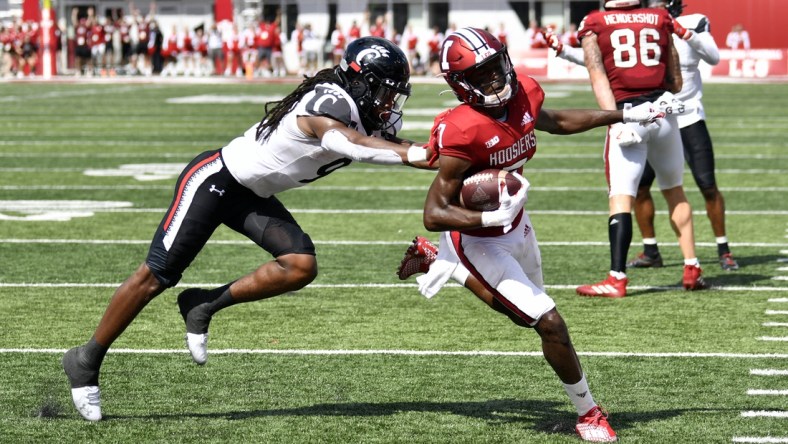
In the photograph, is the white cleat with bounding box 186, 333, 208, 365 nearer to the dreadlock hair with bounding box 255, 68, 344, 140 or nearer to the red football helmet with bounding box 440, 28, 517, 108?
the dreadlock hair with bounding box 255, 68, 344, 140

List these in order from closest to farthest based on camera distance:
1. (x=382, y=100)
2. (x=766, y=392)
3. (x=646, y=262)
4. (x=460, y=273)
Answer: (x=460, y=273), (x=382, y=100), (x=766, y=392), (x=646, y=262)

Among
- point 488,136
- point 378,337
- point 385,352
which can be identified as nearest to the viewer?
point 488,136

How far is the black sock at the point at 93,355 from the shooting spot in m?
5.00

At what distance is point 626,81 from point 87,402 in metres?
3.95

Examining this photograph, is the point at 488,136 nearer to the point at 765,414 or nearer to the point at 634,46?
the point at 765,414

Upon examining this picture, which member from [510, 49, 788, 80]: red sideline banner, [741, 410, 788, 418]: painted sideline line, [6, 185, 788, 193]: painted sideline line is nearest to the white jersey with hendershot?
[741, 410, 788, 418]: painted sideline line

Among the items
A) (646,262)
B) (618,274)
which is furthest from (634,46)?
(646,262)

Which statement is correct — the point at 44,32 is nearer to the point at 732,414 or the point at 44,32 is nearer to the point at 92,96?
the point at 92,96

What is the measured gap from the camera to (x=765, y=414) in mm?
4930

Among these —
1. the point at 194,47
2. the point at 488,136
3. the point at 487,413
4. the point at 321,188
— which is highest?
the point at 488,136

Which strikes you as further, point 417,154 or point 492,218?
point 417,154

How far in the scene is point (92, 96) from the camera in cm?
2695

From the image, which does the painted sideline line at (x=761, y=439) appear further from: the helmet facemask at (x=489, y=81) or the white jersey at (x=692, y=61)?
the white jersey at (x=692, y=61)

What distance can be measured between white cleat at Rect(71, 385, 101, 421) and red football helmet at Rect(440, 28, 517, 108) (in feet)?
6.08
